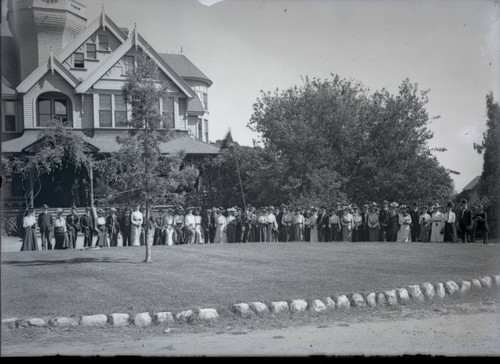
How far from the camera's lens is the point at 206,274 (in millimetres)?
12375

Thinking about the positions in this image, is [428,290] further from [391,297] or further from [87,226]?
[87,226]

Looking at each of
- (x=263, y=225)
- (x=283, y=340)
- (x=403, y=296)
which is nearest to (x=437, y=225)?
(x=263, y=225)

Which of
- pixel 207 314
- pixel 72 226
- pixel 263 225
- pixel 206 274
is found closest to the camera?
pixel 207 314

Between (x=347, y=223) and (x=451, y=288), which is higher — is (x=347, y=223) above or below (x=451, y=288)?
above

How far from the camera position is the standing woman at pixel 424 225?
19797mm

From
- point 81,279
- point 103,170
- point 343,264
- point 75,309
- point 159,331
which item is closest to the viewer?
point 159,331

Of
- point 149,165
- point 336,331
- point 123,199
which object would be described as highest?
point 149,165

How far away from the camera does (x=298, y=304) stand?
9633 mm

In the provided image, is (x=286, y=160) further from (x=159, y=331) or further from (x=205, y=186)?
(x=159, y=331)

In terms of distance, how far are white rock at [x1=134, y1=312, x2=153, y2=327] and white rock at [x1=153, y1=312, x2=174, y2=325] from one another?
9 centimetres

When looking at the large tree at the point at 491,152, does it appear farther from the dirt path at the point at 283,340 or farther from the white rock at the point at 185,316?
the white rock at the point at 185,316

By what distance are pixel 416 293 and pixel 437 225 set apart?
33.0ft

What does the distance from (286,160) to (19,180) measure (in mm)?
11570

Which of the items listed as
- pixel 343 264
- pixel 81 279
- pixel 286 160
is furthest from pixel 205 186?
pixel 81 279
